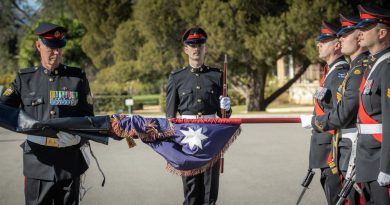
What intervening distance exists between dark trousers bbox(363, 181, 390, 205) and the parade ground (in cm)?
346

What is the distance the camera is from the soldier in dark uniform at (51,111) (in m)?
5.29

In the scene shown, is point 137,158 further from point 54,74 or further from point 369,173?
point 369,173

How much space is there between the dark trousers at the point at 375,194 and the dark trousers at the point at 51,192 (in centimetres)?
228

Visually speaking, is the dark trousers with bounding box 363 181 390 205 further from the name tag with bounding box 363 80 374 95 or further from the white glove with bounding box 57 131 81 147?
the white glove with bounding box 57 131 81 147

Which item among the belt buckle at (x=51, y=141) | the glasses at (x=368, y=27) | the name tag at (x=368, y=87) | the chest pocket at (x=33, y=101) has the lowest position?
the belt buckle at (x=51, y=141)

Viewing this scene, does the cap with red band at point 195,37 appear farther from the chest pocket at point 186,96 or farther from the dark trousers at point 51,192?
the dark trousers at point 51,192

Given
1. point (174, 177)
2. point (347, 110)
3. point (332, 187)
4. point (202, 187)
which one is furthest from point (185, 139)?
point (174, 177)

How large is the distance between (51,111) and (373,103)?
2534 mm

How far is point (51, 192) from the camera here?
17.4 ft

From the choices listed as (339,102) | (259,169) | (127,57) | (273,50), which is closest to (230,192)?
(259,169)

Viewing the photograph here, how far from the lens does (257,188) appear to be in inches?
361

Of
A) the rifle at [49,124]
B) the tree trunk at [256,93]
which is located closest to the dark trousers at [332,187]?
the rifle at [49,124]

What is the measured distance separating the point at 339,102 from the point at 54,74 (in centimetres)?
236

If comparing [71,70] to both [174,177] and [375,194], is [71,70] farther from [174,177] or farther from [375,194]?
[174,177]
